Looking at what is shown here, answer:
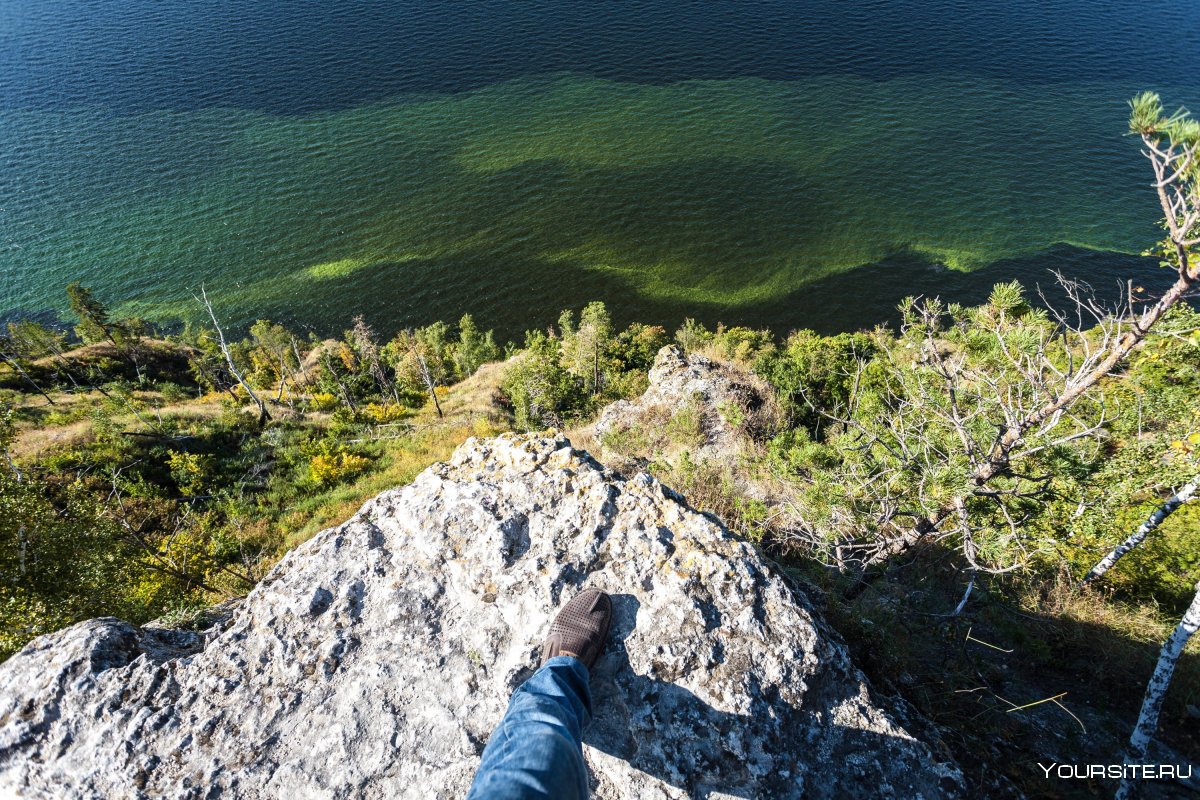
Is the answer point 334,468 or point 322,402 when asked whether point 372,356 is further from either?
point 334,468

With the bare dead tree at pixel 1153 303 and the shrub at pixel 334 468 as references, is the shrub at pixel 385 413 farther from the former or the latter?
the bare dead tree at pixel 1153 303

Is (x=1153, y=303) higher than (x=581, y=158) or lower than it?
higher

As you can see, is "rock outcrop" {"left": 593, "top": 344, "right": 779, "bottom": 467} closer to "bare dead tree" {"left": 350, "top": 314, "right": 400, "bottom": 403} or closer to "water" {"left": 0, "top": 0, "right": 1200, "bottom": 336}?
Answer: "bare dead tree" {"left": 350, "top": 314, "right": 400, "bottom": 403}

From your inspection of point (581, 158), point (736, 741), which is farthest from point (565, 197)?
point (736, 741)

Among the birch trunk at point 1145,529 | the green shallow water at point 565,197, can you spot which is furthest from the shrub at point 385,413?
the birch trunk at point 1145,529

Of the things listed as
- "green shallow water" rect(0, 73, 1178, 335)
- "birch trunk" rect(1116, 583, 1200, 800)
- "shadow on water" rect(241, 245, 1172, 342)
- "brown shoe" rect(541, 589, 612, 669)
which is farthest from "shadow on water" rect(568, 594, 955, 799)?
"green shallow water" rect(0, 73, 1178, 335)

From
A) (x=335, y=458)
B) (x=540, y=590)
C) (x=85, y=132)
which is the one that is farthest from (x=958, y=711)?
(x=85, y=132)
